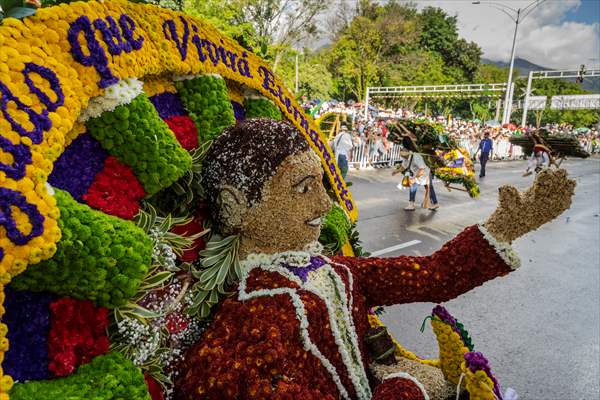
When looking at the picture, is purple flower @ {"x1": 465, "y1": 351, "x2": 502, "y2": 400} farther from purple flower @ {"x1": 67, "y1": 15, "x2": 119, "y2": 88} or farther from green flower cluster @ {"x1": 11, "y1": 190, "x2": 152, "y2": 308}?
purple flower @ {"x1": 67, "y1": 15, "x2": 119, "y2": 88}

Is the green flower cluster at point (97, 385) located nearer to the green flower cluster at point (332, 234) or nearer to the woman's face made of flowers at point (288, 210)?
the woman's face made of flowers at point (288, 210)

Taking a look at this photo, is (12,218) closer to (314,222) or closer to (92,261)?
(92,261)

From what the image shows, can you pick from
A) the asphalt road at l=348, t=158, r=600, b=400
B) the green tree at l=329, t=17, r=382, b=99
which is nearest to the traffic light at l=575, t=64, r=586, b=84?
the green tree at l=329, t=17, r=382, b=99

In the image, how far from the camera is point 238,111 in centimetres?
183

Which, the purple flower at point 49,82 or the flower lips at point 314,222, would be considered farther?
the flower lips at point 314,222

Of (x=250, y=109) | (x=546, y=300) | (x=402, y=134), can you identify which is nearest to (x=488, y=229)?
(x=250, y=109)

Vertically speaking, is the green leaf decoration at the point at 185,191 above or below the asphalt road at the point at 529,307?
above

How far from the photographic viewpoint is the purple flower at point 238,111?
1.80 meters

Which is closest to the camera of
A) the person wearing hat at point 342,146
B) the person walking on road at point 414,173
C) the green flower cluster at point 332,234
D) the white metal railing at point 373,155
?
the green flower cluster at point 332,234

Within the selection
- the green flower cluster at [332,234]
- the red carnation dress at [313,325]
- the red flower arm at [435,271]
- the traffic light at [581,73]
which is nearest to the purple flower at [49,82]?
the red carnation dress at [313,325]

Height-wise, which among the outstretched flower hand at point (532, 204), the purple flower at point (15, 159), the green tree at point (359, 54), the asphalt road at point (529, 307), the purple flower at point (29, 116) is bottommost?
the asphalt road at point (529, 307)

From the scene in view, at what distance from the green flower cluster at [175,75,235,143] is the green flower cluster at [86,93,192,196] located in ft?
0.84

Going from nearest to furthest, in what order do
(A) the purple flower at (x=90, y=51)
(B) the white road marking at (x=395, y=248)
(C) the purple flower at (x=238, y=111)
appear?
(A) the purple flower at (x=90, y=51), (C) the purple flower at (x=238, y=111), (B) the white road marking at (x=395, y=248)

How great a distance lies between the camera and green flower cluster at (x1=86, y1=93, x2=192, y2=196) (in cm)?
117
